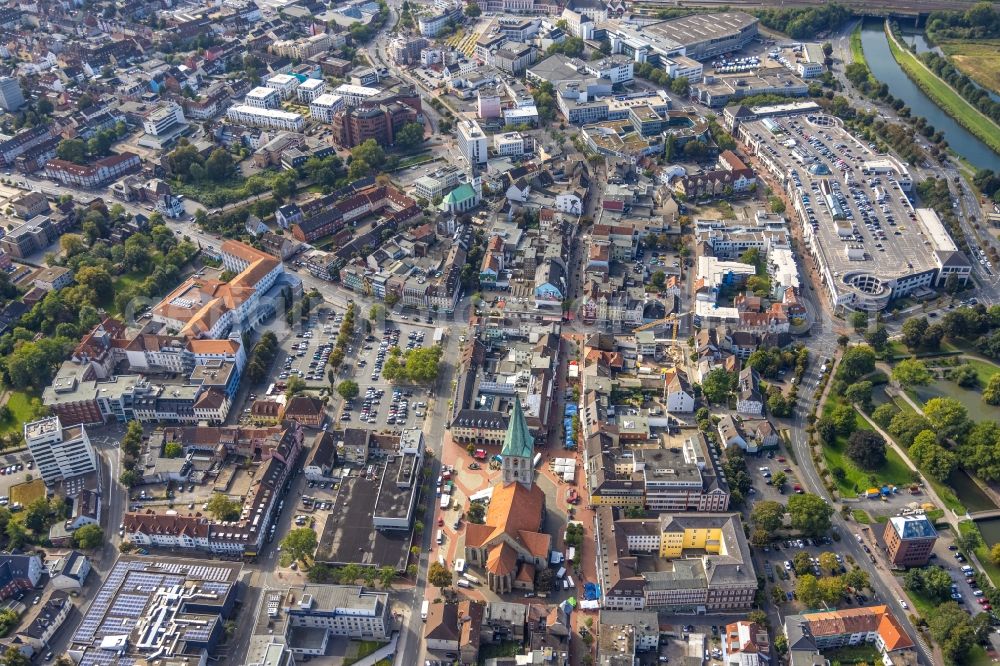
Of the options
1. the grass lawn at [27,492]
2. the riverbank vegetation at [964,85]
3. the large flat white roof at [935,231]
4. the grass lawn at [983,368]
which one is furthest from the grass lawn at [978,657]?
the riverbank vegetation at [964,85]

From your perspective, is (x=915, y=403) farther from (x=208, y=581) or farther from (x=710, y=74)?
(x=710, y=74)

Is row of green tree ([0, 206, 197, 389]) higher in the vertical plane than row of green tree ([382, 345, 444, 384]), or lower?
lower

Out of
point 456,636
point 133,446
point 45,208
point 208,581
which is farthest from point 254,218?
point 456,636

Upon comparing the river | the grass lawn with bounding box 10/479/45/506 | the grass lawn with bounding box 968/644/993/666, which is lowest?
the grass lawn with bounding box 10/479/45/506

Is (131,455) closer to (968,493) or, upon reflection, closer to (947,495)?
(947,495)

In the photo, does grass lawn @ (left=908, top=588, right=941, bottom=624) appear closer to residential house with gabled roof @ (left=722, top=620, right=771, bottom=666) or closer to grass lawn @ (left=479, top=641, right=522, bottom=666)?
residential house with gabled roof @ (left=722, top=620, right=771, bottom=666)

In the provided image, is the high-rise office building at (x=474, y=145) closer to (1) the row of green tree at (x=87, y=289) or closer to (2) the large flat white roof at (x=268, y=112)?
(2) the large flat white roof at (x=268, y=112)

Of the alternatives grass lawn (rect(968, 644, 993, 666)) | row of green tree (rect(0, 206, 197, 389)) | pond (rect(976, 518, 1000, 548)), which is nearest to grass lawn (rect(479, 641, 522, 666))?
grass lawn (rect(968, 644, 993, 666))
